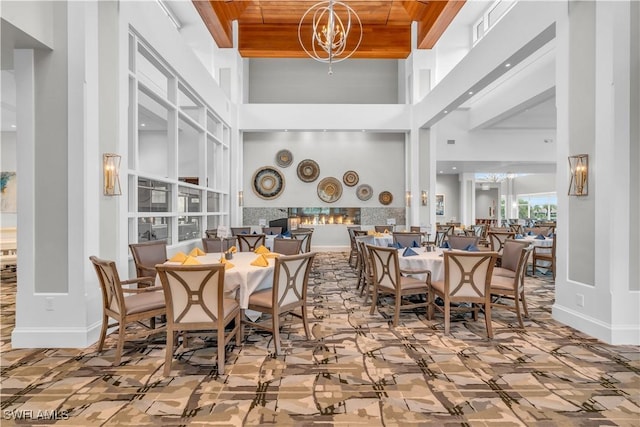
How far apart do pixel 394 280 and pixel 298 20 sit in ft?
30.5

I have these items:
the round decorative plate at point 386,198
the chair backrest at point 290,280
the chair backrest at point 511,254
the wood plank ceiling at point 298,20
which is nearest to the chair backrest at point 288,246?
the chair backrest at point 290,280

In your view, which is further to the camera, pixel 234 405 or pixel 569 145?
pixel 569 145

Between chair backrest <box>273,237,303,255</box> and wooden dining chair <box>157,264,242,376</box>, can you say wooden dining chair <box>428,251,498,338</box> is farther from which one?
wooden dining chair <box>157,264,242,376</box>

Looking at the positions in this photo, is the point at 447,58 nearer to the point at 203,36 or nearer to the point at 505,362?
the point at 203,36

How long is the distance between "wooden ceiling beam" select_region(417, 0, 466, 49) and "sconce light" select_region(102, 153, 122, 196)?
8.30 metres

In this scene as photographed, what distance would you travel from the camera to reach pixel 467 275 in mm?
3631

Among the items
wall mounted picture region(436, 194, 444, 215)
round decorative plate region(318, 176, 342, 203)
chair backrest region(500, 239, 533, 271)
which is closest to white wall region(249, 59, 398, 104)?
round decorative plate region(318, 176, 342, 203)

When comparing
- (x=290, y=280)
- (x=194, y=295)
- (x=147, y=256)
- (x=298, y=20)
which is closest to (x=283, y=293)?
(x=290, y=280)

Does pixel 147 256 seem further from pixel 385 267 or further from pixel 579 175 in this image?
pixel 579 175

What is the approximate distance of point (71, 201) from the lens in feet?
11.2

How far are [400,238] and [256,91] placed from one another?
8182mm

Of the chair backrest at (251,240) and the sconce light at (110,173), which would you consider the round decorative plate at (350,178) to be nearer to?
the chair backrest at (251,240)

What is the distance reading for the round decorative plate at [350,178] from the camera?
11.3m

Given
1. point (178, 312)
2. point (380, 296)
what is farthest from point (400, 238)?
point (178, 312)
